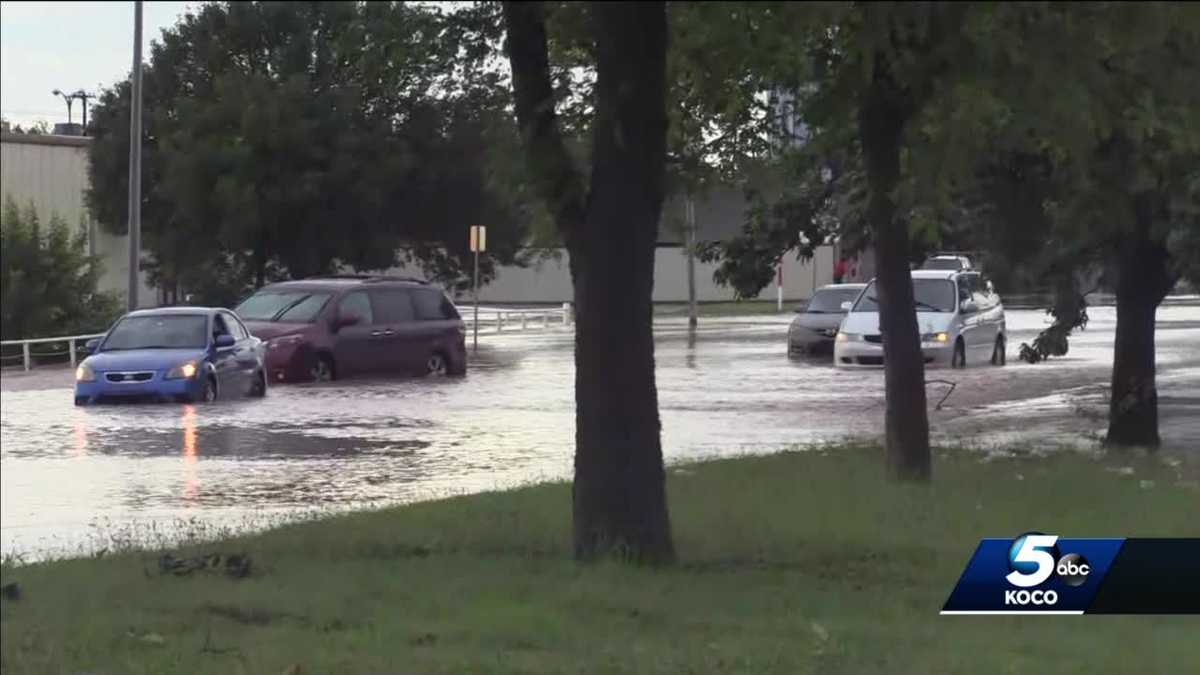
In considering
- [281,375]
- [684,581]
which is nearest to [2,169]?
[281,375]

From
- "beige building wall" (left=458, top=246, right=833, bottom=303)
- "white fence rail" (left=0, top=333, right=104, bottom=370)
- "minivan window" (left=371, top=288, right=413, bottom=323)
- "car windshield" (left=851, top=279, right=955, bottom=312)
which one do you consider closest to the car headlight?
"white fence rail" (left=0, top=333, right=104, bottom=370)

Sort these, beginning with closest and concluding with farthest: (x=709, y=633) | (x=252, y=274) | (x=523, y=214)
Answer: (x=709, y=633)
(x=523, y=214)
(x=252, y=274)

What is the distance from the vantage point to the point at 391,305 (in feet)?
98.8

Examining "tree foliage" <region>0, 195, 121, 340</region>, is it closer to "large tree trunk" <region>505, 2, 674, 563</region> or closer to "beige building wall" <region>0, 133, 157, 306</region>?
"beige building wall" <region>0, 133, 157, 306</region>

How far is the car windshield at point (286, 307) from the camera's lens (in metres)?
28.8

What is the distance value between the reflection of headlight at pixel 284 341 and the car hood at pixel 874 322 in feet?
34.8

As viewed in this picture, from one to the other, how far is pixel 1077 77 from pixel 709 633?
2938 mm

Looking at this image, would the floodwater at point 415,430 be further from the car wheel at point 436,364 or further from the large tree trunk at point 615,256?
the large tree trunk at point 615,256

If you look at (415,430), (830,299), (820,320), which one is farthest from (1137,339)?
(830,299)

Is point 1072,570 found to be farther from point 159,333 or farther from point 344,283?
point 344,283

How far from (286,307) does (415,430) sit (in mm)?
9070

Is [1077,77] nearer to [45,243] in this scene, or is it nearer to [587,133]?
[587,133]

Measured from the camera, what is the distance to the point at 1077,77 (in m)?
7.73

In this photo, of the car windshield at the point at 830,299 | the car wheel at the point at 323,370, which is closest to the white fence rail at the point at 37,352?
the car wheel at the point at 323,370
